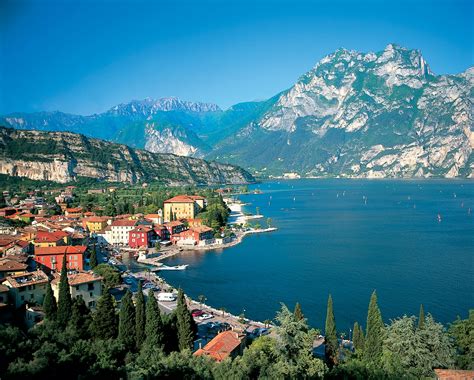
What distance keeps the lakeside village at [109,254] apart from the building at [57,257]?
7 cm

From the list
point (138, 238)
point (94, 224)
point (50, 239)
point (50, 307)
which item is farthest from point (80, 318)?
point (94, 224)

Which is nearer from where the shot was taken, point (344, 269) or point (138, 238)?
point (344, 269)

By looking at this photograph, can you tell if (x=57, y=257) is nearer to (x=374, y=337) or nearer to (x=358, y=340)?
(x=358, y=340)

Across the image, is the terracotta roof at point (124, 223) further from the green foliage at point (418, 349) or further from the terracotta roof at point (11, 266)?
the green foliage at point (418, 349)

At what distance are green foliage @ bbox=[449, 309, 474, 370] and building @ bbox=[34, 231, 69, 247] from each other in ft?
102

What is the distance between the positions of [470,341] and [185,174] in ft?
485

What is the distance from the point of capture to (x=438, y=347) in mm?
18344

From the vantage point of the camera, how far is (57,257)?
35250 mm

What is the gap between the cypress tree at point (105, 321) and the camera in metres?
20.8

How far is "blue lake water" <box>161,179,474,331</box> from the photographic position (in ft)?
104

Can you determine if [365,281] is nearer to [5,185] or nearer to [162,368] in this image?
[162,368]

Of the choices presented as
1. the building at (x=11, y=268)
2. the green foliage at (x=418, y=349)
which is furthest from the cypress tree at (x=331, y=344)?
the building at (x=11, y=268)

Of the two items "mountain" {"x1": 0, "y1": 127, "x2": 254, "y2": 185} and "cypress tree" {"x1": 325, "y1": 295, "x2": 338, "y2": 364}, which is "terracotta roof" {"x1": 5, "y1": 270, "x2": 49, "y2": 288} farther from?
"mountain" {"x1": 0, "y1": 127, "x2": 254, "y2": 185}

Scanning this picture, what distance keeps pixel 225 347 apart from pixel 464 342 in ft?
32.9
